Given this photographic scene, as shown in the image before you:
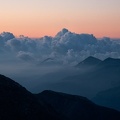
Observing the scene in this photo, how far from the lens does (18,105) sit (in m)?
173

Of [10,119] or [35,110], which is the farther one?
[35,110]

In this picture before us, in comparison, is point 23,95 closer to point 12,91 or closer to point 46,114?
point 12,91

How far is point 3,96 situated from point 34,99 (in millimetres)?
22228

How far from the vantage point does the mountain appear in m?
164

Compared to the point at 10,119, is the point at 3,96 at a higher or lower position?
higher

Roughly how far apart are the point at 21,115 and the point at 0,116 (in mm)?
11739

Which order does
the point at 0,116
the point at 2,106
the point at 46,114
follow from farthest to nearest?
1. the point at 46,114
2. the point at 2,106
3. the point at 0,116

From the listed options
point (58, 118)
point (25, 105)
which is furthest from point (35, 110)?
point (58, 118)

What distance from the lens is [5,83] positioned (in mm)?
190625

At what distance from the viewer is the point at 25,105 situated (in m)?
176

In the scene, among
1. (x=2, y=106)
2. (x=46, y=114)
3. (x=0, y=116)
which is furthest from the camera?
(x=46, y=114)

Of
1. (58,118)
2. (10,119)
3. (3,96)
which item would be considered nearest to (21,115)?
(10,119)

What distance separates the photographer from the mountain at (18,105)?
537 ft

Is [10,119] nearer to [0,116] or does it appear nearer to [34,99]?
[0,116]
